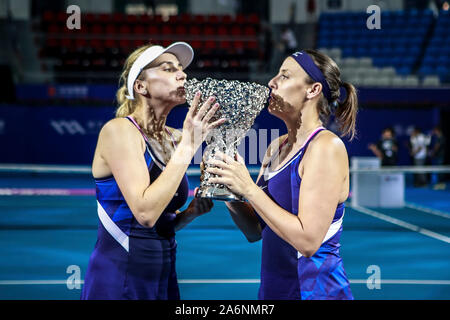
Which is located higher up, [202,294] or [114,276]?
[114,276]

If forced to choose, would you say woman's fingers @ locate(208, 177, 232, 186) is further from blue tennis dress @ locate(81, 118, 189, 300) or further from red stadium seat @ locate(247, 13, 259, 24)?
red stadium seat @ locate(247, 13, 259, 24)

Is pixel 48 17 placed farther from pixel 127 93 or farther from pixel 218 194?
pixel 218 194

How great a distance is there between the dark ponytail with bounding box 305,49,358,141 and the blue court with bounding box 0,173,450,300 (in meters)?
2.91

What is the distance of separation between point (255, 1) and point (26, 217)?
15853 mm

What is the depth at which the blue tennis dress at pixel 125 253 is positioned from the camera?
2.42 metres

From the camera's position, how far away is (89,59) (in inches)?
758

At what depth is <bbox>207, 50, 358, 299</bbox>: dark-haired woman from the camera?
2184 millimetres

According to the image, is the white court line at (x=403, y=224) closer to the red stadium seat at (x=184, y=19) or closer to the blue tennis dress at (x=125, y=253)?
the blue tennis dress at (x=125, y=253)

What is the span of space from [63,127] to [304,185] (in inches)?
639

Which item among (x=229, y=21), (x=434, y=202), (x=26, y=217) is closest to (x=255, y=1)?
(x=229, y=21)

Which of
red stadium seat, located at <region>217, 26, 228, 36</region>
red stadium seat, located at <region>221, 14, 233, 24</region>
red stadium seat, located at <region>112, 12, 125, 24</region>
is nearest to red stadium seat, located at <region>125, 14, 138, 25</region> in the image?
red stadium seat, located at <region>112, 12, 125, 24</region>

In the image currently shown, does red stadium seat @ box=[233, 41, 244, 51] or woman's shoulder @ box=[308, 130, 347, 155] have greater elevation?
red stadium seat @ box=[233, 41, 244, 51]
